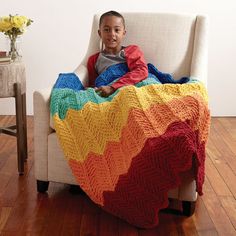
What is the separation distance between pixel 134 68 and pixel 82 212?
79 centimetres

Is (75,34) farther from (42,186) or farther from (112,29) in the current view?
(42,186)

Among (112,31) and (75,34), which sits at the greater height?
(112,31)

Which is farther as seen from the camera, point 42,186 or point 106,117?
point 42,186

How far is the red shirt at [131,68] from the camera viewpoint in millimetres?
2146

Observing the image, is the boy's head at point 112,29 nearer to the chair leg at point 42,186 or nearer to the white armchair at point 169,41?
the white armchair at point 169,41

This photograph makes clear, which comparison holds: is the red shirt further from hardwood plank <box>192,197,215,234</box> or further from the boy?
hardwood plank <box>192,197,215,234</box>

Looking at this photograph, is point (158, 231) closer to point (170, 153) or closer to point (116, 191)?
point (116, 191)

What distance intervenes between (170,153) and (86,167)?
15.9 inches

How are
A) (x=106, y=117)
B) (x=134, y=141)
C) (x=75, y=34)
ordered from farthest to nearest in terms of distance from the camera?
(x=75, y=34) < (x=106, y=117) < (x=134, y=141)

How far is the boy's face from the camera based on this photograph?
227 cm

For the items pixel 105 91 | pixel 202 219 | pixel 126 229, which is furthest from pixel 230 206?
pixel 105 91

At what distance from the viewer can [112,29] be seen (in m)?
2.27

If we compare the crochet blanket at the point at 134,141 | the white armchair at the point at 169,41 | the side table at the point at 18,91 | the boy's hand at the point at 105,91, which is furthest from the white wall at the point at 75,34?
the crochet blanket at the point at 134,141

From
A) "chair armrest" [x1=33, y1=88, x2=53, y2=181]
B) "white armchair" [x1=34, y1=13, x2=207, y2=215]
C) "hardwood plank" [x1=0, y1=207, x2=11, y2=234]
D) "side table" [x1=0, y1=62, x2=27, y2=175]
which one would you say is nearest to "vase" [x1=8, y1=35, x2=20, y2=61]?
"side table" [x1=0, y1=62, x2=27, y2=175]
